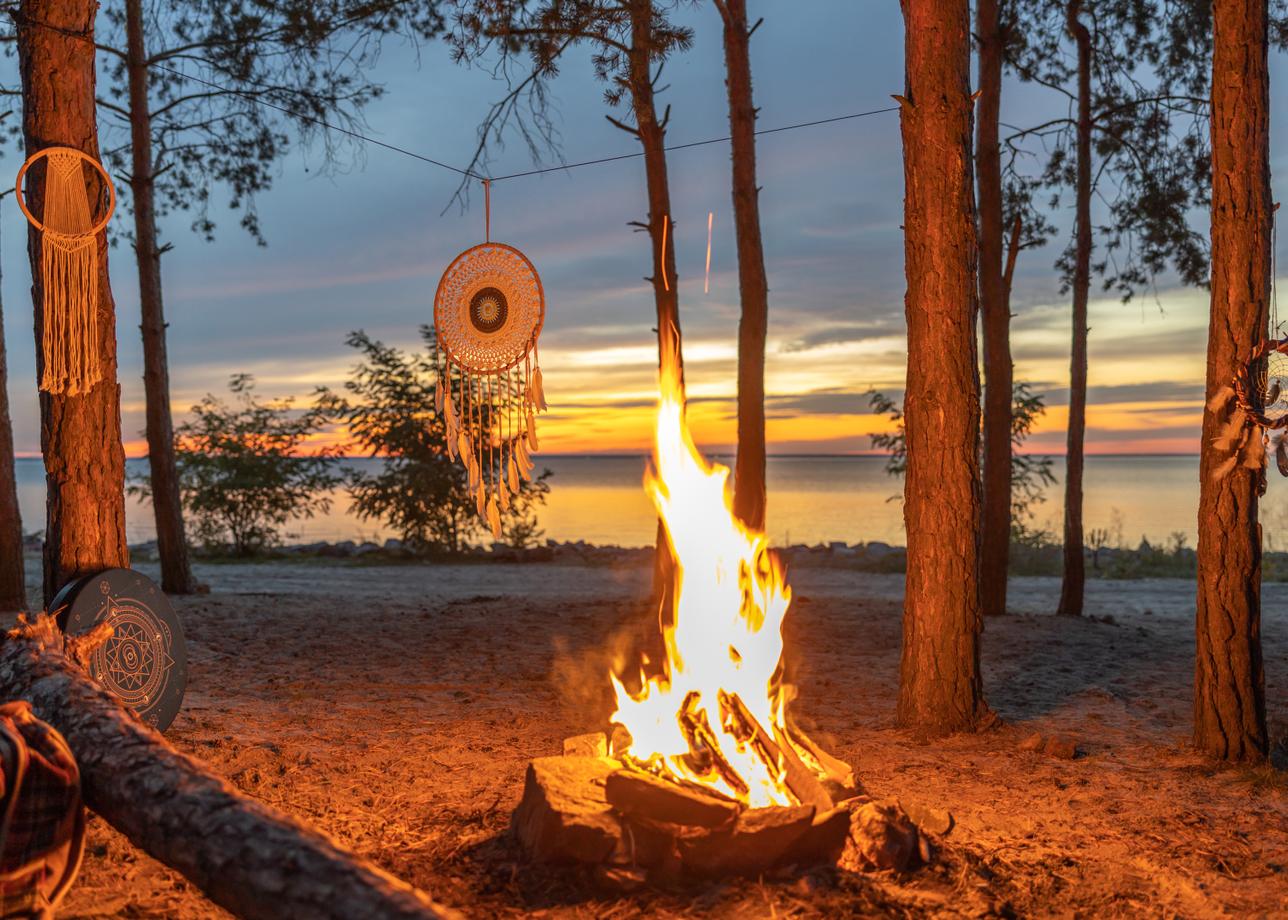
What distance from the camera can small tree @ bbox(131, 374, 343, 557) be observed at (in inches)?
663

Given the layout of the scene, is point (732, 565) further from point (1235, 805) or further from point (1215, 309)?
point (1215, 309)

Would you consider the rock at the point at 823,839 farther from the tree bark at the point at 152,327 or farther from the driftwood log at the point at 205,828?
the tree bark at the point at 152,327

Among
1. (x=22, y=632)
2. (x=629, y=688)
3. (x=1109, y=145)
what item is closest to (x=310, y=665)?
(x=629, y=688)

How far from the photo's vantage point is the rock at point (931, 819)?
3.75 meters

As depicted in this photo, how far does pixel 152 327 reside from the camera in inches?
400

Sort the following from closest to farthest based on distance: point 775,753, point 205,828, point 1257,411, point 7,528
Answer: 1. point 205,828
2. point 775,753
3. point 1257,411
4. point 7,528

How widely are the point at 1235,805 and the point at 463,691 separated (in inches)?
161

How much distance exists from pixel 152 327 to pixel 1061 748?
29.0 feet

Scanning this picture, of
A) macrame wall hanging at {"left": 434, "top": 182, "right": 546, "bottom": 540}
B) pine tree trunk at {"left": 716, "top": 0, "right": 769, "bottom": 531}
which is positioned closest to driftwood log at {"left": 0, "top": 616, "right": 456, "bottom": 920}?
macrame wall hanging at {"left": 434, "top": 182, "right": 546, "bottom": 540}

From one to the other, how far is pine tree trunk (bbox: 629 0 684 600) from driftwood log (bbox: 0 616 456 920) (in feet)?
16.2

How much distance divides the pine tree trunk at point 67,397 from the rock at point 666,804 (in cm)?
313

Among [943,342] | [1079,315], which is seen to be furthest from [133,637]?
[1079,315]

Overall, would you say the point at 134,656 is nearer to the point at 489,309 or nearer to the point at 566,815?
the point at 566,815

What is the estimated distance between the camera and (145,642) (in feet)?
15.3
